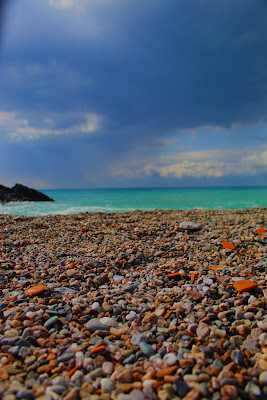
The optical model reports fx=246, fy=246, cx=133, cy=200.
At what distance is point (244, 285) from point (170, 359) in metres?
1.69

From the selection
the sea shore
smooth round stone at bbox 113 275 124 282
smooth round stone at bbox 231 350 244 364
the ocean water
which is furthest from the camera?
the ocean water

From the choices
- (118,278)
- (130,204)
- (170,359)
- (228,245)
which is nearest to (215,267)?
(228,245)

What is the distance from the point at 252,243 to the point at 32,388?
5.06 m

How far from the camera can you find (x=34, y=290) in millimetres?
3285

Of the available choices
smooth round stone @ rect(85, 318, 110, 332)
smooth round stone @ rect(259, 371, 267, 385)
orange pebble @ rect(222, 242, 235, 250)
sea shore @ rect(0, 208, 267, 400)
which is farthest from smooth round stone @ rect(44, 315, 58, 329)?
orange pebble @ rect(222, 242, 235, 250)

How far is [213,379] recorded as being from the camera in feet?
5.88

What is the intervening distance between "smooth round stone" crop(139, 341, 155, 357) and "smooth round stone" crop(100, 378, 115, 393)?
417 millimetres

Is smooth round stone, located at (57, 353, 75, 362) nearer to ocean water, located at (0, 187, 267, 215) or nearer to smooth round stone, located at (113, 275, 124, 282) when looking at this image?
smooth round stone, located at (113, 275, 124, 282)

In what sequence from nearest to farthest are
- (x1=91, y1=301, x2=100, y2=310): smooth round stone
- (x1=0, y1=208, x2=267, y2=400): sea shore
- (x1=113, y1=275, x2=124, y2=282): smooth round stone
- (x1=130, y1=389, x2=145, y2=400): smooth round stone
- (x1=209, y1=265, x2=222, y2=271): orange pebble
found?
1. (x1=130, y1=389, x2=145, y2=400): smooth round stone
2. (x1=0, y1=208, x2=267, y2=400): sea shore
3. (x1=91, y1=301, x2=100, y2=310): smooth round stone
4. (x1=113, y1=275, x2=124, y2=282): smooth round stone
5. (x1=209, y1=265, x2=222, y2=271): orange pebble

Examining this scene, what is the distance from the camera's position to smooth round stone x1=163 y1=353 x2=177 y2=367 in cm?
198

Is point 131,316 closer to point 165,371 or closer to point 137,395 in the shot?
Result: point 165,371

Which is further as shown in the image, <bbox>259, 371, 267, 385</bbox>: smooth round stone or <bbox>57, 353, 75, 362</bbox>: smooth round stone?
<bbox>57, 353, 75, 362</bbox>: smooth round stone

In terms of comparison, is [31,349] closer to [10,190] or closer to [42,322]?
[42,322]

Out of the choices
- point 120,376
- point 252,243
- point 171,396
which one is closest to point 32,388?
point 120,376
